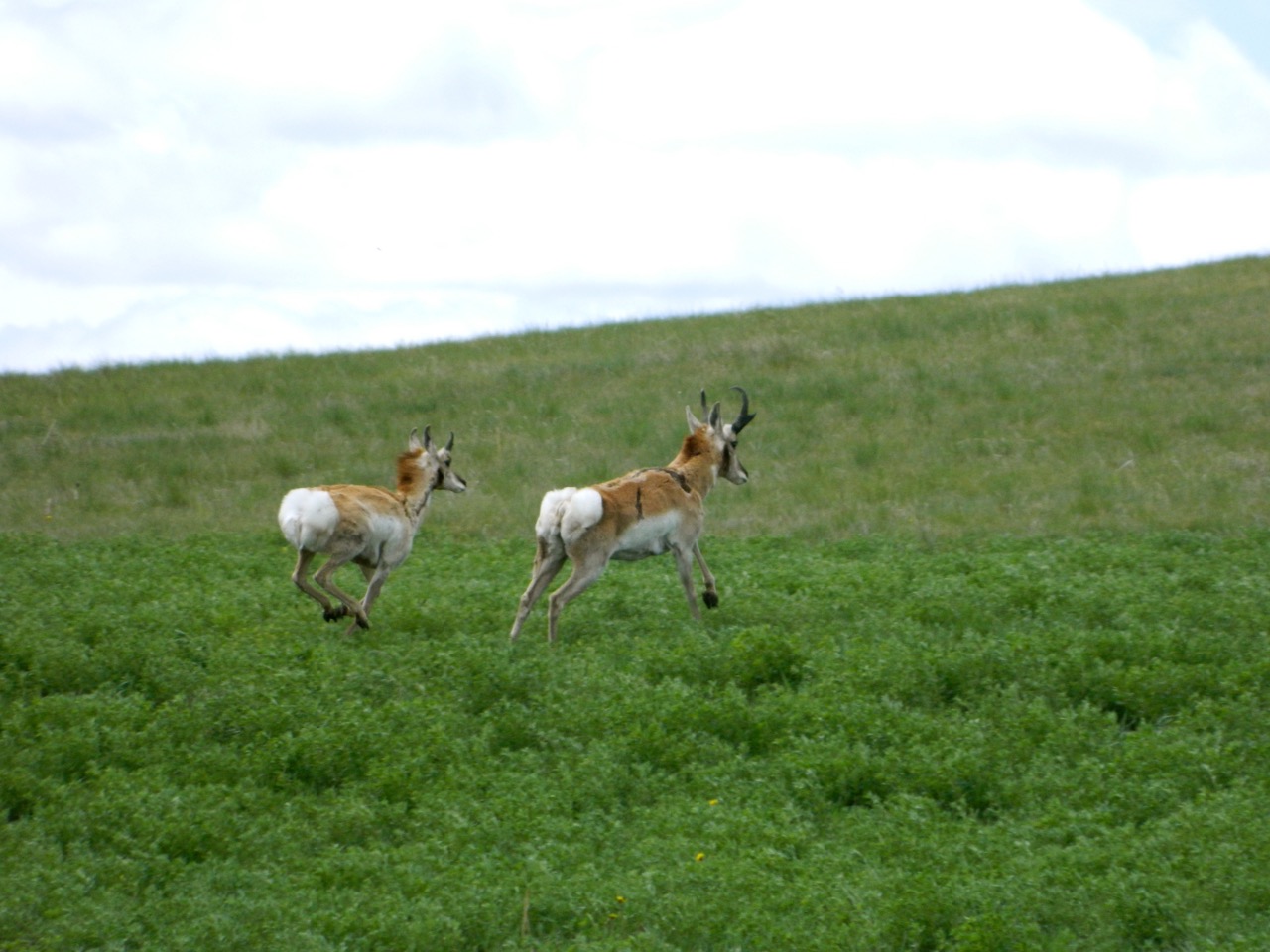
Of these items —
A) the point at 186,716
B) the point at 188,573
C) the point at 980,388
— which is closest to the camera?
the point at 186,716

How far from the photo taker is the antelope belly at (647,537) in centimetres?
1110

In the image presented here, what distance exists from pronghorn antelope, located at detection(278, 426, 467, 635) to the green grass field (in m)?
0.32

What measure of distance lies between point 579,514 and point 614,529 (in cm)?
42

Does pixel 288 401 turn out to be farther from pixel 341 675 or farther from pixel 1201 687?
pixel 1201 687

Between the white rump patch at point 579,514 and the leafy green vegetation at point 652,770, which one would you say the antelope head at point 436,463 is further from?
the white rump patch at point 579,514

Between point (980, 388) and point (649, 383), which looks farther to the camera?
point (649, 383)

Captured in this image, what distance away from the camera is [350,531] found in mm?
11172

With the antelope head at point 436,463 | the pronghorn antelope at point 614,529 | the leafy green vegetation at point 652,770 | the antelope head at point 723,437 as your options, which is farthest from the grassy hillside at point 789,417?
the leafy green vegetation at point 652,770

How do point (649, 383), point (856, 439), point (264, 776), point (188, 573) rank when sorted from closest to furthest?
point (264, 776)
point (188, 573)
point (856, 439)
point (649, 383)

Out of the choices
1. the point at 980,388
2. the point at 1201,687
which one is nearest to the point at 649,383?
the point at 980,388

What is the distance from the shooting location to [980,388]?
23344 millimetres

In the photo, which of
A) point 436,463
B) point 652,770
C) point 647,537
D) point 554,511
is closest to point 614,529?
point 647,537

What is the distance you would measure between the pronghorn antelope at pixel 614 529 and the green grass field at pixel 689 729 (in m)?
0.43

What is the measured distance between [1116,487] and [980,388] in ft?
20.4
